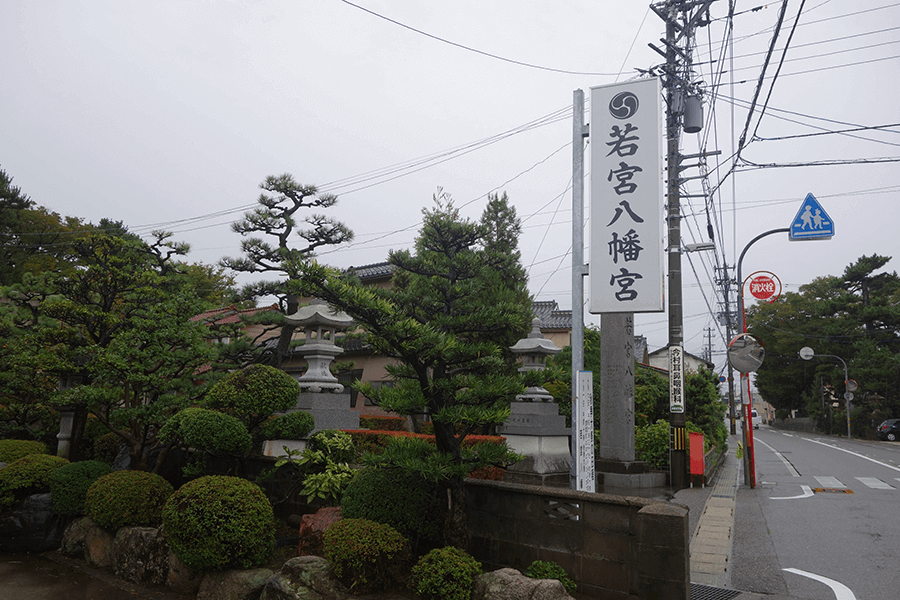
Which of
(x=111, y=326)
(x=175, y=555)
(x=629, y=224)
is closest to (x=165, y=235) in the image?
(x=111, y=326)

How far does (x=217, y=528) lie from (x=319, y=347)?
5197 mm

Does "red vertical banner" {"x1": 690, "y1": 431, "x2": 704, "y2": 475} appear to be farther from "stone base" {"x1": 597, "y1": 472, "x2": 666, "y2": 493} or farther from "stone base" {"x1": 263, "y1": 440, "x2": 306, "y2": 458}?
"stone base" {"x1": 263, "y1": 440, "x2": 306, "y2": 458}

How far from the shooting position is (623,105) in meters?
8.14

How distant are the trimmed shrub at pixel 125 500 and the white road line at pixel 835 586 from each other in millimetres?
9835

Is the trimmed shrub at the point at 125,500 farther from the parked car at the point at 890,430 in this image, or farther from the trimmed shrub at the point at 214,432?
the parked car at the point at 890,430

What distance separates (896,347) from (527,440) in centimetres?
4244

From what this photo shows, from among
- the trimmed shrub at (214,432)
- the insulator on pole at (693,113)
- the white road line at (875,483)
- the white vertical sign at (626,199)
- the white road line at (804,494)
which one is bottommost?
the white road line at (804,494)

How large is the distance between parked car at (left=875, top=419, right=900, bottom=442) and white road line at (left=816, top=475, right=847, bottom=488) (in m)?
25.0

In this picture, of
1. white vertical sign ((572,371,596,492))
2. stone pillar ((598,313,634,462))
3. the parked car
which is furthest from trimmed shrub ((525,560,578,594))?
the parked car

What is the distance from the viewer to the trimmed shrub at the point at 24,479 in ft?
34.6

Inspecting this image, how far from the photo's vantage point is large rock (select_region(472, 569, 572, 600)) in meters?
5.70

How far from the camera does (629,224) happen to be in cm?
781

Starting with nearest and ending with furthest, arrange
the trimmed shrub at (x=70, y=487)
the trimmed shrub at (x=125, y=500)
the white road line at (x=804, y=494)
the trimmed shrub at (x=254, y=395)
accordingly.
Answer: the trimmed shrub at (x=125, y=500) → the trimmed shrub at (x=254, y=395) → the trimmed shrub at (x=70, y=487) → the white road line at (x=804, y=494)

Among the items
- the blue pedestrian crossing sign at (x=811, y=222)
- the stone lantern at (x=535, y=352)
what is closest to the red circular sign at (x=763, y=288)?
the blue pedestrian crossing sign at (x=811, y=222)
